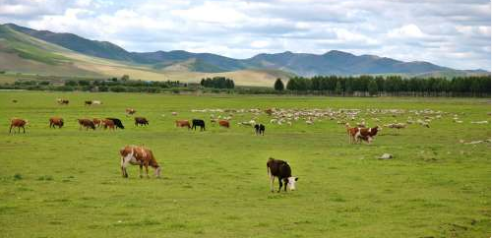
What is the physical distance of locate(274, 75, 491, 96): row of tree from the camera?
16362 cm

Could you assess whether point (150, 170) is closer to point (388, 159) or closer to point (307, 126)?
point (388, 159)

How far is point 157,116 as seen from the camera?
69812 mm

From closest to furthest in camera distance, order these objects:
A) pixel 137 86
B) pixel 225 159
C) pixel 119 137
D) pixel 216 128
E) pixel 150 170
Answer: pixel 150 170, pixel 225 159, pixel 119 137, pixel 216 128, pixel 137 86

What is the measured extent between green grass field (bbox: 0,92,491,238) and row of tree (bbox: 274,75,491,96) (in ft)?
420

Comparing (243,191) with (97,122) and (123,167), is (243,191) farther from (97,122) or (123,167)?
(97,122)

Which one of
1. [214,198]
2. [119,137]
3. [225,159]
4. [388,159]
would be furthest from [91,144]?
[214,198]

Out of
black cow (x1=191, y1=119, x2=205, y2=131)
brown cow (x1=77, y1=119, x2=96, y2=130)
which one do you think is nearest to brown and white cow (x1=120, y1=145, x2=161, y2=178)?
brown cow (x1=77, y1=119, x2=96, y2=130)

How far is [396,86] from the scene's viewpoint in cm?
17988

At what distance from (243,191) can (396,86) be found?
162539mm

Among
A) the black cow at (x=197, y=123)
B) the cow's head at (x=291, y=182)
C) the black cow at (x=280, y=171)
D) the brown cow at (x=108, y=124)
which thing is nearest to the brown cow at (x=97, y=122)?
the brown cow at (x=108, y=124)

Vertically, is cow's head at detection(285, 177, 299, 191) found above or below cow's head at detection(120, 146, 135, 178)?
below

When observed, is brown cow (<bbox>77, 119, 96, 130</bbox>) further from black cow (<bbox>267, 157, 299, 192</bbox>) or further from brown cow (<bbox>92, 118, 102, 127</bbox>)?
black cow (<bbox>267, 157, 299, 192</bbox>)

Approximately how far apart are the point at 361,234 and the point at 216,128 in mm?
40452

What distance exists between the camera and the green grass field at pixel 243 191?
55.4 feet
